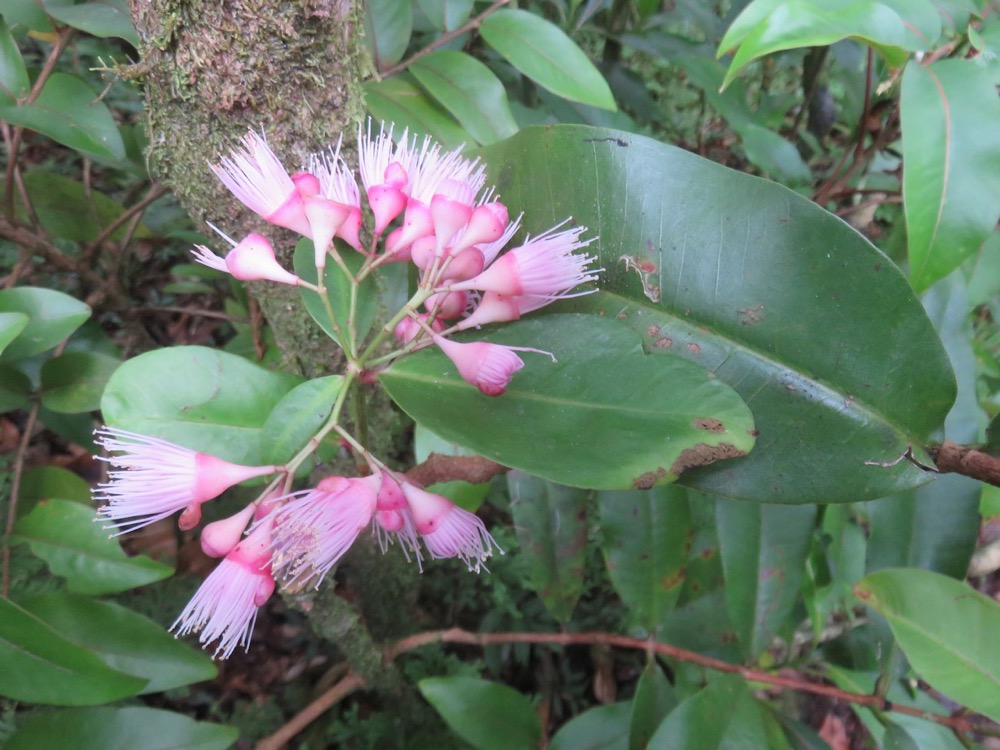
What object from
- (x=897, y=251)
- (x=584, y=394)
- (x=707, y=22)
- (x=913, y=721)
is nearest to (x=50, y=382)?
(x=584, y=394)

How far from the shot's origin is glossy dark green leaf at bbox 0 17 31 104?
0.69 m

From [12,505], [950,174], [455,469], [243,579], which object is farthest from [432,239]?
[12,505]

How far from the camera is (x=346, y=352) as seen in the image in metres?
0.52

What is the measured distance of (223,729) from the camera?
67 centimetres

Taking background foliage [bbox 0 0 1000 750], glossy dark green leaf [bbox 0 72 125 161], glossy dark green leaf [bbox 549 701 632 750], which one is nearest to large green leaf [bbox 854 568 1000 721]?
background foliage [bbox 0 0 1000 750]

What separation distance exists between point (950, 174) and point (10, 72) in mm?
954

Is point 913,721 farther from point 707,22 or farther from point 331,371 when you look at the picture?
point 707,22

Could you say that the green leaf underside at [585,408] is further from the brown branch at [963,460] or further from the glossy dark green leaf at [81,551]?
the glossy dark green leaf at [81,551]

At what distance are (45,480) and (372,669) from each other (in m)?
0.50

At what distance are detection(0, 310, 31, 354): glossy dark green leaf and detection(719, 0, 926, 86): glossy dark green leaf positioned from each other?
0.69 meters

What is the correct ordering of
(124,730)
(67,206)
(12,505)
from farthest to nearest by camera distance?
1. (67,206)
2. (12,505)
3. (124,730)

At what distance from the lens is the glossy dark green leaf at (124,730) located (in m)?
0.64

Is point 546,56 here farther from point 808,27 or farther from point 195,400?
point 195,400

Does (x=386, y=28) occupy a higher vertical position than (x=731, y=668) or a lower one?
higher
